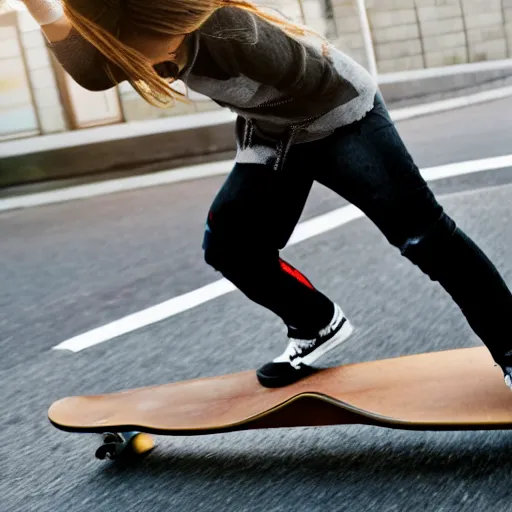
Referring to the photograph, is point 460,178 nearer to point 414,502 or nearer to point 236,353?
point 236,353

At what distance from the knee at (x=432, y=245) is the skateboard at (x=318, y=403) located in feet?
0.90

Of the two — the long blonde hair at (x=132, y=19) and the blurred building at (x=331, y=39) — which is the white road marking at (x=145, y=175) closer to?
the blurred building at (x=331, y=39)

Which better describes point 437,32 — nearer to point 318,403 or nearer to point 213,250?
point 213,250

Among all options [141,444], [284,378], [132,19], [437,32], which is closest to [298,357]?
[284,378]

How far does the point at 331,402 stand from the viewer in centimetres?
162

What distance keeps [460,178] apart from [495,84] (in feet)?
15.4

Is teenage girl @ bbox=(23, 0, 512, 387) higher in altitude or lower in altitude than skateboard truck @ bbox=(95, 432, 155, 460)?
higher

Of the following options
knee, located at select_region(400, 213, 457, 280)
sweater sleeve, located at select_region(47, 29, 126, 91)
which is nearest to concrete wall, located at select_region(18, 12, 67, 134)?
sweater sleeve, located at select_region(47, 29, 126, 91)

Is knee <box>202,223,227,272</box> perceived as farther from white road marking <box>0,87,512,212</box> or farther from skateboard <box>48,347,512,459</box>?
white road marking <box>0,87,512,212</box>

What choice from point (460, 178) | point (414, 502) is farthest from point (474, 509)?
point (460, 178)

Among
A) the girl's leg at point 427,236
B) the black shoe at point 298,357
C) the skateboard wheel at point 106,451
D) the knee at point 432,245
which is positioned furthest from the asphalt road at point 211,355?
the knee at point 432,245

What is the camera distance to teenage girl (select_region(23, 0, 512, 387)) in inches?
52.5

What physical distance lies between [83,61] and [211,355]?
1.22 meters

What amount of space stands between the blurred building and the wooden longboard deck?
5474 mm
